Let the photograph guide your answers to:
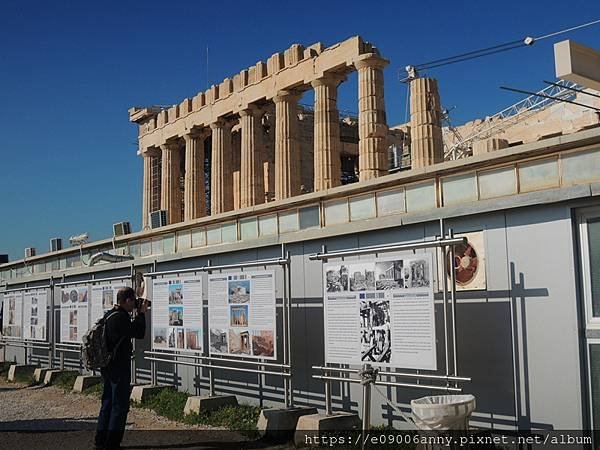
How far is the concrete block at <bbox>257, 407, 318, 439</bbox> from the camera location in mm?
10477

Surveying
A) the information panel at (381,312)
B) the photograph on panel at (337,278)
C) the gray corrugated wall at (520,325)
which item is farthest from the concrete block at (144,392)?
the photograph on panel at (337,278)

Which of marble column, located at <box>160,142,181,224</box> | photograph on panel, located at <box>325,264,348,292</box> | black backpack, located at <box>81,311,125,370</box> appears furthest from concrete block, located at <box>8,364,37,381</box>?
marble column, located at <box>160,142,181,224</box>

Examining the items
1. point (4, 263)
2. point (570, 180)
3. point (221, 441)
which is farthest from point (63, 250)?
point (570, 180)

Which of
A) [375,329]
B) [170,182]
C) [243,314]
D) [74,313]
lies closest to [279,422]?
[243,314]

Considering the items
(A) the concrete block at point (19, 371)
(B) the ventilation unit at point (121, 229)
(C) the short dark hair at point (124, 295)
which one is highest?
(B) the ventilation unit at point (121, 229)

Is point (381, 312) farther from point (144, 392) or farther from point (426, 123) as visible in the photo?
point (426, 123)

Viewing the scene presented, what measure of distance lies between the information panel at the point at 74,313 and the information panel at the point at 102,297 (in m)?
0.41

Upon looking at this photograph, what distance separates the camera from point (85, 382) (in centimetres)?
1683

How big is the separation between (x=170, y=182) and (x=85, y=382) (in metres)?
25.0

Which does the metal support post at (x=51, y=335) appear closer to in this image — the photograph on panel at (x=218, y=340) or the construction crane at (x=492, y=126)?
the photograph on panel at (x=218, y=340)

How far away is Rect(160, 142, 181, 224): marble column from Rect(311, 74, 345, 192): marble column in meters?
14.3

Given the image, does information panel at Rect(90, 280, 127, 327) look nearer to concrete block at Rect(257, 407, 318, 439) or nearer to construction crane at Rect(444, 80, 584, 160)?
concrete block at Rect(257, 407, 318, 439)

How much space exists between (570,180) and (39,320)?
15811 mm

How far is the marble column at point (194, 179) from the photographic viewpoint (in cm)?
3814
